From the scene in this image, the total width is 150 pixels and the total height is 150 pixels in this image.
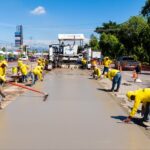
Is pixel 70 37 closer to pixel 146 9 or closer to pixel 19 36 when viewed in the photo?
pixel 146 9

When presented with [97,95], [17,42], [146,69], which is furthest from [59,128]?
[17,42]

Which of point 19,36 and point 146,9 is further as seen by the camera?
point 19,36

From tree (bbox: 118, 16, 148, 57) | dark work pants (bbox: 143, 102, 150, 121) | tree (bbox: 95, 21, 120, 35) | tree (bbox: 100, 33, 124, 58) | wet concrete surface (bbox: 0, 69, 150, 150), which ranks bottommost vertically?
wet concrete surface (bbox: 0, 69, 150, 150)

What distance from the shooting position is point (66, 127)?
10094mm

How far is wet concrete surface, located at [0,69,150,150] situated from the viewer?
8375 millimetres

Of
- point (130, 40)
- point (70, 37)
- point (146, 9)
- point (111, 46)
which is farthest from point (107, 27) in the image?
point (70, 37)

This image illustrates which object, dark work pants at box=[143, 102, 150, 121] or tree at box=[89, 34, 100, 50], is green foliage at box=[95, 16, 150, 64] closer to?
tree at box=[89, 34, 100, 50]

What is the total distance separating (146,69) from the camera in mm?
52812

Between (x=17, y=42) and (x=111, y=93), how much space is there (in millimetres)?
149824

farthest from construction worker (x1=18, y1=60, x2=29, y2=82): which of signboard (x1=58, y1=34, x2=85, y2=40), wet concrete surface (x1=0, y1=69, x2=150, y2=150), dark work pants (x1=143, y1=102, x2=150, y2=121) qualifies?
signboard (x1=58, y1=34, x2=85, y2=40)

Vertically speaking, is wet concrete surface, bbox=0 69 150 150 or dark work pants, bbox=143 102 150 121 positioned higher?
dark work pants, bbox=143 102 150 121

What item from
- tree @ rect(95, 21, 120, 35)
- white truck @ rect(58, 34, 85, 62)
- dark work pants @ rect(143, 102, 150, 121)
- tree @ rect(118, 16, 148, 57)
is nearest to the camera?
dark work pants @ rect(143, 102, 150, 121)

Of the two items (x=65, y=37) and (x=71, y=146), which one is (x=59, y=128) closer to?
(x=71, y=146)

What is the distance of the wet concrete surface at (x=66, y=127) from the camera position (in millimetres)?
8375
